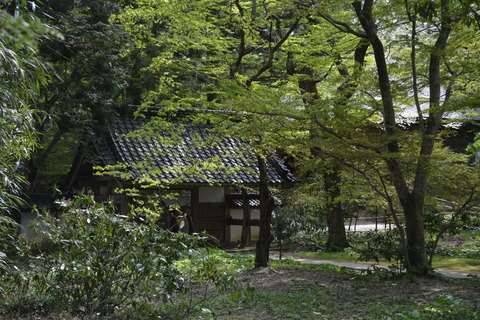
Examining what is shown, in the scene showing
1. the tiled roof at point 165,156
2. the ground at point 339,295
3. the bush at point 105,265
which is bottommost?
the ground at point 339,295

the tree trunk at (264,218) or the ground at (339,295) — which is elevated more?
the tree trunk at (264,218)

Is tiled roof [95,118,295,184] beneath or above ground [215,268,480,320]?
above

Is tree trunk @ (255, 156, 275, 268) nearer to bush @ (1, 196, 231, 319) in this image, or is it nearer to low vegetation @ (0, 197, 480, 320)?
low vegetation @ (0, 197, 480, 320)

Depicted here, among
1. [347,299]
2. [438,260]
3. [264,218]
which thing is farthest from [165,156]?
[347,299]

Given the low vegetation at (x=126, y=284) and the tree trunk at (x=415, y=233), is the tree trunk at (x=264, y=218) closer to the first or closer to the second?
the tree trunk at (x=415, y=233)

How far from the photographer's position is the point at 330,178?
1525 centimetres

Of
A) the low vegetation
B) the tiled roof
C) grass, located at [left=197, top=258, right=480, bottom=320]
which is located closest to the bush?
the low vegetation

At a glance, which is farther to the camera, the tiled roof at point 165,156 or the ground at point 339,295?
the tiled roof at point 165,156

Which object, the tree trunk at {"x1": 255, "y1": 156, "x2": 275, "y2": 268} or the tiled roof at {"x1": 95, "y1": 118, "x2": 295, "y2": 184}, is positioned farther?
the tiled roof at {"x1": 95, "y1": 118, "x2": 295, "y2": 184}

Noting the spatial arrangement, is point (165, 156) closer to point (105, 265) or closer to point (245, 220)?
point (245, 220)

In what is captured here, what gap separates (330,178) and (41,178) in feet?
40.3

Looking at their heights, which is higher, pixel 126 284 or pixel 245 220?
pixel 245 220

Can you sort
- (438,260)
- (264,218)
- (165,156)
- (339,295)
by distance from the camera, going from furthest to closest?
1. (165,156)
2. (438,260)
3. (264,218)
4. (339,295)

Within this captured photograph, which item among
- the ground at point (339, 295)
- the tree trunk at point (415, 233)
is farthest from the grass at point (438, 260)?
the ground at point (339, 295)
